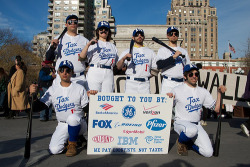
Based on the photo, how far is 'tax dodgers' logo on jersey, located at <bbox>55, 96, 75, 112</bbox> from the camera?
3665mm

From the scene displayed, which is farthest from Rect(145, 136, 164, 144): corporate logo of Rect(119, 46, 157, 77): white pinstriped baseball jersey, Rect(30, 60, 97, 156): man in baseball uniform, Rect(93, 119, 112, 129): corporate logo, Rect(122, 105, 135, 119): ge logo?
Rect(119, 46, 157, 77): white pinstriped baseball jersey

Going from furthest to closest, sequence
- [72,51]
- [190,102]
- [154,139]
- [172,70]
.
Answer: [172,70] → [72,51] → [190,102] → [154,139]

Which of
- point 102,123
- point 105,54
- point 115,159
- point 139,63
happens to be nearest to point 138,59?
point 139,63

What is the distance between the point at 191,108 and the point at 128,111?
1.17m

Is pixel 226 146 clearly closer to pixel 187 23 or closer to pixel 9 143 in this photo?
pixel 9 143

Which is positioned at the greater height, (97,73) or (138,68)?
(138,68)

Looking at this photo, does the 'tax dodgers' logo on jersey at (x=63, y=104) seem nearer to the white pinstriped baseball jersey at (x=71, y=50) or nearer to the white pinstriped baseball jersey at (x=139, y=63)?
the white pinstriped baseball jersey at (x=71, y=50)

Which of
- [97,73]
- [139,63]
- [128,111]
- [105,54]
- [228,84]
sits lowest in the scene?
[128,111]

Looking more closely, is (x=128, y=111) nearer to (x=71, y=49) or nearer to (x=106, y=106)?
(x=106, y=106)

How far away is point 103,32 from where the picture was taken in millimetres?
4535

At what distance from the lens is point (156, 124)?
3.62 m

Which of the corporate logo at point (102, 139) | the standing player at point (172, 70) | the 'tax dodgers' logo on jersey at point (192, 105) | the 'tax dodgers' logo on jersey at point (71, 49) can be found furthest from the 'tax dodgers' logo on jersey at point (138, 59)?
the corporate logo at point (102, 139)

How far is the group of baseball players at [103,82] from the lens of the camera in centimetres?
355

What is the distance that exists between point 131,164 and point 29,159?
1.51 metres
